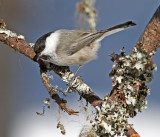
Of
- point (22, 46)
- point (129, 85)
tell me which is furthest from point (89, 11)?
point (22, 46)

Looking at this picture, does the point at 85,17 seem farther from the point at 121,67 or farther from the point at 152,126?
the point at 152,126

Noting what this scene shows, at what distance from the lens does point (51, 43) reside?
1.91m

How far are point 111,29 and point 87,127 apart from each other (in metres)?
0.72

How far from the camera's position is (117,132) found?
114cm

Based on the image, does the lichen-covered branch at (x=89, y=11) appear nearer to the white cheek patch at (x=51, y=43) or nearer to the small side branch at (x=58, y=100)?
the small side branch at (x=58, y=100)

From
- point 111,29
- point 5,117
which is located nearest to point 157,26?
point 111,29

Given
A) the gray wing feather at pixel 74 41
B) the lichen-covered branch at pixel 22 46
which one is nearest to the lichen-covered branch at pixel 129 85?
the lichen-covered branch at pixel 22 46

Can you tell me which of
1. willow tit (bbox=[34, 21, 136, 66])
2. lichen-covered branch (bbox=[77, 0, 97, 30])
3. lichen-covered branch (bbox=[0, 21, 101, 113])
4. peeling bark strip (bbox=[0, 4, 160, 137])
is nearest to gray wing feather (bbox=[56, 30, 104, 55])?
willow tit (bbox=[34, 21, 136, 66])

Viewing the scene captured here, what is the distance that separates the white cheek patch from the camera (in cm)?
185

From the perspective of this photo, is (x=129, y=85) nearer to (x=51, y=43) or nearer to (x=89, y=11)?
(x=89, y=11)

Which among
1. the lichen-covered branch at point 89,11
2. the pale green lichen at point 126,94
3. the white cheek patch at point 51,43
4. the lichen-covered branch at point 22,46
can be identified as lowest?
the pale green lichen at point 126,94

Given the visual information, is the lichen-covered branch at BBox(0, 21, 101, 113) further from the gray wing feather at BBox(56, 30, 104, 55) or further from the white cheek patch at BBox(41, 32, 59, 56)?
the gray wing feather at BBox(56, 30, 104, 55)

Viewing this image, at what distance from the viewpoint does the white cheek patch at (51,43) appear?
185 cm

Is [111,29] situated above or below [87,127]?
above
